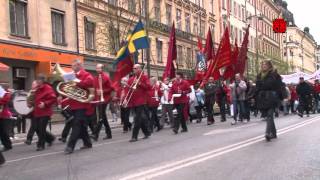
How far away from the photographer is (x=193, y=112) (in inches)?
953

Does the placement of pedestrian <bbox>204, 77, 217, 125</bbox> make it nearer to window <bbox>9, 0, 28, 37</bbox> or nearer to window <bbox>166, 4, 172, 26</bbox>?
window <bbox>9, 0, 28, 37</bbox>

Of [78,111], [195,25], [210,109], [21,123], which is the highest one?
Answer: [195,25]

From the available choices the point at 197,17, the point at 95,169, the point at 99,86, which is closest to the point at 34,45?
the point at 99,86

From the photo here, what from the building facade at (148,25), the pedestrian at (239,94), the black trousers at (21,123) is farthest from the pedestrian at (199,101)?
the black trousers at (21,123)

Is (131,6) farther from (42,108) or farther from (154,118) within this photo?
(42,108)

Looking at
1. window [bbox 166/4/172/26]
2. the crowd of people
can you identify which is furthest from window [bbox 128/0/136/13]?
the crowd of people

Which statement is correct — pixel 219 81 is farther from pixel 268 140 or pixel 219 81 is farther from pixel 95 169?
pixel 95 169

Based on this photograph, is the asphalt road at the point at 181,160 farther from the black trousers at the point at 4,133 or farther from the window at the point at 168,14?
the window at the point at 168,14

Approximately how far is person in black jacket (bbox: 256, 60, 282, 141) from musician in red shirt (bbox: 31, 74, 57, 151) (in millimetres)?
4521

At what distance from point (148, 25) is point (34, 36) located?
27.7ft

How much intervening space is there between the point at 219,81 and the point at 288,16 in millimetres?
107790

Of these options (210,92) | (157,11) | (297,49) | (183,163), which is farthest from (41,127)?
(297,49)

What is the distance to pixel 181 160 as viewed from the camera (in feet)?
31.2

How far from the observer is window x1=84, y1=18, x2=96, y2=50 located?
110 ft
